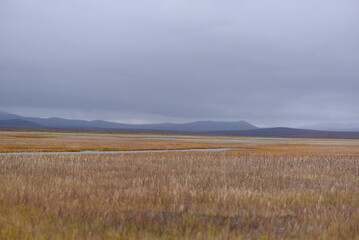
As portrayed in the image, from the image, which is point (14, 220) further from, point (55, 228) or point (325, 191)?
point (325, 191)

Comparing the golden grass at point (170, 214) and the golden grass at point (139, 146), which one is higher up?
the golden grass at point (170, 214)

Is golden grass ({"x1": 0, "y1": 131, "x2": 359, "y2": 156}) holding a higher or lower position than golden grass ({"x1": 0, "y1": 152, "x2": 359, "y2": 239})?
lower

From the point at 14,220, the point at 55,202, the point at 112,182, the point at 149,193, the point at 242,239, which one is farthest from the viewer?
the point at 112,182

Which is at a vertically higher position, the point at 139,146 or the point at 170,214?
the point at 170,214

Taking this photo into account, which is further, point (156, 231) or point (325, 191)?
point (325, 191)

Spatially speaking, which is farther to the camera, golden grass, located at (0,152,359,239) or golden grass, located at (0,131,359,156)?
golden grass, located at (0,131,359,156)

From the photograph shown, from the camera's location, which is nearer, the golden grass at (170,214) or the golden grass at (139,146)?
the golden grass at (170,214)

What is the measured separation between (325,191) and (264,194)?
243 centimetres

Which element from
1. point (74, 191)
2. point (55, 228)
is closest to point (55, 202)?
point (74, 191)

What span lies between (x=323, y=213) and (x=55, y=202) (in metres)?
5.93

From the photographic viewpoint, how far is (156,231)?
6203 millimetres

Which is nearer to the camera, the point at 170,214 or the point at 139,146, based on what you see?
the point at 170,214

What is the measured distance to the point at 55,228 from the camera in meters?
6.20

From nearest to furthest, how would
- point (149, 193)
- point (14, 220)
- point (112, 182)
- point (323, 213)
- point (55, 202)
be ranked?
point (14, 220)
point (323, 213)
point (55, 202)
point (149, 193)
point (112, 182)
